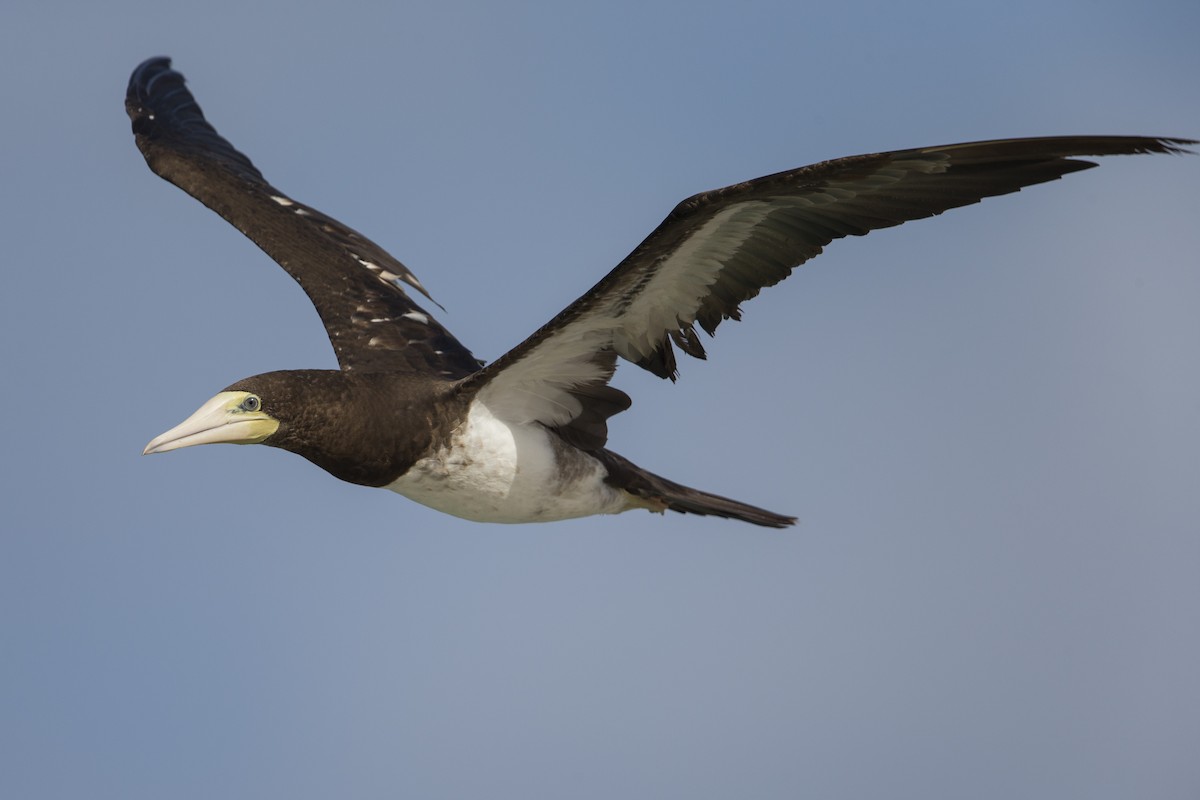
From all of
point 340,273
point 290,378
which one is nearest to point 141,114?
point 340,273

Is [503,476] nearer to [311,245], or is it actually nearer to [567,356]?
[567,356]

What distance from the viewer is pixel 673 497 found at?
10.2 meters

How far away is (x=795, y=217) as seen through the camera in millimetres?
7883

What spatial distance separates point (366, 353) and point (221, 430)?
7.23ft

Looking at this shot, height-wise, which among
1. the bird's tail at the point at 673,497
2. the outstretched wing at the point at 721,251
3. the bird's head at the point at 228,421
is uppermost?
the outstretched wing at the point at 721,251

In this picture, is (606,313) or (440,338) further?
(440,338)

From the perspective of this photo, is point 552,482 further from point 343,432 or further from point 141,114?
point 141,114

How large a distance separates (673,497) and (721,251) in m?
2.52

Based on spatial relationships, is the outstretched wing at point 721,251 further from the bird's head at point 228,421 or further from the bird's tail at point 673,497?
the bird's head at point 228,421

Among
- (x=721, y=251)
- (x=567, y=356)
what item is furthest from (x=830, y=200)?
(x=567, y=356)

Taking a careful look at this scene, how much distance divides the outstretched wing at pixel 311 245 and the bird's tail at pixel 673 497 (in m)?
1.41

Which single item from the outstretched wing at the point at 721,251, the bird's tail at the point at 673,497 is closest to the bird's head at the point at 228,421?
the outstretched wing at the point at 721,251

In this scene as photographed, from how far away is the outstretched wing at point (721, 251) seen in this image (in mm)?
7145

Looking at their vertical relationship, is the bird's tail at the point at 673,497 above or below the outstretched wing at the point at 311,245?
below
